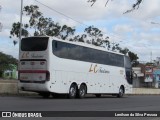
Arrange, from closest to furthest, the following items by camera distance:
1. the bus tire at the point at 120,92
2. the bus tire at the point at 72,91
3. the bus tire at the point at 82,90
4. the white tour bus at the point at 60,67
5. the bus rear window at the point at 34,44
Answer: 1. the white tour bus at the point at 60,67
2. the bus rear window at the point at 34,44
3. the bus tire at the point at 72,91
4. the bus tire at the point at 82,90
5. the bus tire at the point at 120,92

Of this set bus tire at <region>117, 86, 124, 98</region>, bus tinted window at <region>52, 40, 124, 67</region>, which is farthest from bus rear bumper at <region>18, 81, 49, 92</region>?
bus tire at <region>117, 86, 124, 98</region>

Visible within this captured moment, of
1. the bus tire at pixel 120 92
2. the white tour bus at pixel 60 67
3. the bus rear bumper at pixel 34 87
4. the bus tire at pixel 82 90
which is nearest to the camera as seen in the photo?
the bus rear bumper at pixel 34 87

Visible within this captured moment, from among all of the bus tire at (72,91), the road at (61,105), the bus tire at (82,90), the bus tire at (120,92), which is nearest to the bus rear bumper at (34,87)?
the road at (61,105)

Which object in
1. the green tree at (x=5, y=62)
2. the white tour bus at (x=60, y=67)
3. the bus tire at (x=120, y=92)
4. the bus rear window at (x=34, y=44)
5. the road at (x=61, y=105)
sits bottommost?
the road at (x=61, y=105)

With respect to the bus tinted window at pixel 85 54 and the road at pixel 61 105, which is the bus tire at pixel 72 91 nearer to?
the bus tinted window at pixel 85 54

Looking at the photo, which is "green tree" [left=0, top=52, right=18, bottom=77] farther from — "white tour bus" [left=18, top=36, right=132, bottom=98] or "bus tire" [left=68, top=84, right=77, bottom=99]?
"bus tire" [left=68, top=84, right=77, bottom=99]

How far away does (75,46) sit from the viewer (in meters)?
29.4

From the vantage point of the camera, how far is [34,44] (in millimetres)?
27359

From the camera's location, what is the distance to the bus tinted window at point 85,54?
2741cm

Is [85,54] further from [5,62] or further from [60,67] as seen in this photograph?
[5,62]

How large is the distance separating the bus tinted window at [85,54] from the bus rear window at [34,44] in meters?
0.58

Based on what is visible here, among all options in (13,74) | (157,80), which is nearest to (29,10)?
(157,80)

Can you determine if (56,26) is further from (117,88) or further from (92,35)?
(117,88)

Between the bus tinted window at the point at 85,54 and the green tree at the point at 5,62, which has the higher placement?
the green tree at the point at 5,62
